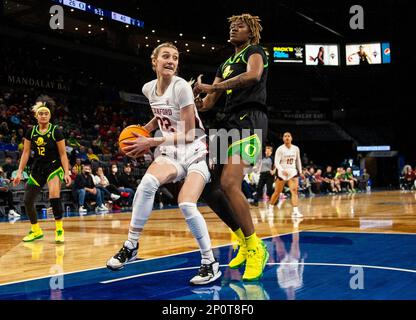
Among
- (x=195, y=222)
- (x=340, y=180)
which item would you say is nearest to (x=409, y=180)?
(x=340, y=180)

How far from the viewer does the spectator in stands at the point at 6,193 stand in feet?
36.3

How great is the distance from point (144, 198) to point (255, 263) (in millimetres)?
1010

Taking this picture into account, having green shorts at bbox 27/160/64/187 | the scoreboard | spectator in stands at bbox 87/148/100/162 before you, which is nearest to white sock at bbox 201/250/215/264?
green shorts at bbox 27/160/64/187

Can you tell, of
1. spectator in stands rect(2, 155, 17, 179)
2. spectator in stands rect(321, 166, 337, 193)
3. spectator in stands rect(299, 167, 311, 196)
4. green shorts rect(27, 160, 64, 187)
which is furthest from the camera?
spectator in stands rect(321, 166, 337, 193)

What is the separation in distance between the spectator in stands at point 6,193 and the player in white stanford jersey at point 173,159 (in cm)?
802

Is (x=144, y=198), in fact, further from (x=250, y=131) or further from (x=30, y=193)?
(x=30, y=193)

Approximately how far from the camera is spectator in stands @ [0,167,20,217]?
1107 cm

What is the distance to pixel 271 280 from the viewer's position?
3.80 meters

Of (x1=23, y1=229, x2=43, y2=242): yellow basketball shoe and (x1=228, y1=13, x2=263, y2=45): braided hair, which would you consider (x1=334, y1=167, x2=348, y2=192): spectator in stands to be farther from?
(x1=228, y1=13, x2=263, y2=45): braided hair

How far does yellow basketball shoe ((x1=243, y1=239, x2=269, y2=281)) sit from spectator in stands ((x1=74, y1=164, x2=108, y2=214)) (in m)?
8.85

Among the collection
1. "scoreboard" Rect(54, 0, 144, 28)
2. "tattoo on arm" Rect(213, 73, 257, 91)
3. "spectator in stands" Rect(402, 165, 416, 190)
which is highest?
"scoreboard" Rect(54, 0, 144, 28)

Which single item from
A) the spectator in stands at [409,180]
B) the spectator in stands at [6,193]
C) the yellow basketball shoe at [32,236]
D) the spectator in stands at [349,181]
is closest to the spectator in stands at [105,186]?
the spectator in stands at [6,193]
